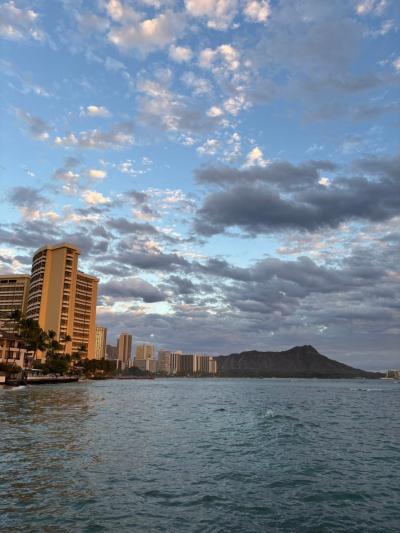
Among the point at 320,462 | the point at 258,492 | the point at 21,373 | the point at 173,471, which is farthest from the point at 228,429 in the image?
the point at 21,373

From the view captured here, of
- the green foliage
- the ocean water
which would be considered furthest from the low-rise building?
the ocean water

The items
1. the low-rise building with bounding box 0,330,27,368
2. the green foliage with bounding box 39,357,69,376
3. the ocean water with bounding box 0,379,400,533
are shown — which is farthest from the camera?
the green foliage with bounding box 39,357,69,376

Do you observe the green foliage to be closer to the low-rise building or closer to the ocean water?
the low-rise building

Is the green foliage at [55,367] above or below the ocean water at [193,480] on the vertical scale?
above

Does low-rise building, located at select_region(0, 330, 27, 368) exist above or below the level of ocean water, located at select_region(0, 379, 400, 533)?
above

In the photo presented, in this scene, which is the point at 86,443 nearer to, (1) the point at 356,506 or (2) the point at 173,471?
(2) the point at 173,471

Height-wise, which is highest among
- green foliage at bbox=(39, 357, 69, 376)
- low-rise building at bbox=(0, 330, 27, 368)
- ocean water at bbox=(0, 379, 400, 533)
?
low-rise building at bbox=(0, 330, 27, 368)

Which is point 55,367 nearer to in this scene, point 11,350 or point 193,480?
point 11,350

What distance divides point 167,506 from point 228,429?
24.3m

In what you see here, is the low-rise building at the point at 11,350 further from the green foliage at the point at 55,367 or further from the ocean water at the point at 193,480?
the ocean water at the point at 193,480

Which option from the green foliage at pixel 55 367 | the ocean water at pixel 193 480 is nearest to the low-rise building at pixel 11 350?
the green foliage at pixel 55 367

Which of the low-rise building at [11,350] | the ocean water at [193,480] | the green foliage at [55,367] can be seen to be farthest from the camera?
the green foliage at [55,367]

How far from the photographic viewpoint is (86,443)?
1113 inches

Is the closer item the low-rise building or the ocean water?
the ocean water
